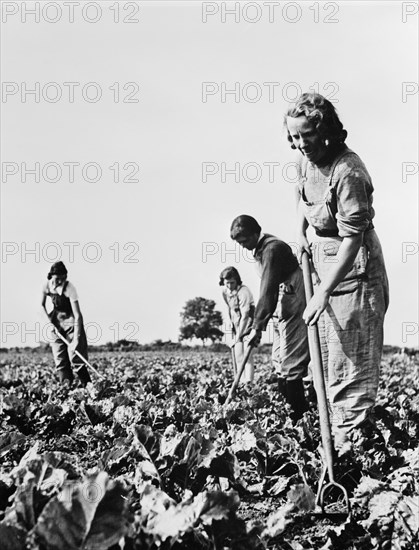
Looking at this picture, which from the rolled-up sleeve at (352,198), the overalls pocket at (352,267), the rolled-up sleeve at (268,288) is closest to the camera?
the rolled-up sleeve at (352,198)

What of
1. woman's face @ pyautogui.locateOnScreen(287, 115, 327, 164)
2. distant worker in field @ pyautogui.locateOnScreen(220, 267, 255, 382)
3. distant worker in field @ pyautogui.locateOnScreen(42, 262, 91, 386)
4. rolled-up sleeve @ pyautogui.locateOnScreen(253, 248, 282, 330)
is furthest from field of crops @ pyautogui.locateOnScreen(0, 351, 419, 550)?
distant worker in field @ pyautogui.locateOnScreen(220, 267, 255, 382)

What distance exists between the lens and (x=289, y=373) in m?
5.02

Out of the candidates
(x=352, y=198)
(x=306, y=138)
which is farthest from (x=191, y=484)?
(x=306, y=138)

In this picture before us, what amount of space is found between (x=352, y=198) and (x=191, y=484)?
56.0 inches

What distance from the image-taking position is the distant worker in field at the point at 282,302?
4.92 meters

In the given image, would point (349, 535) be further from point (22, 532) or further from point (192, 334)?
point (192, 334)

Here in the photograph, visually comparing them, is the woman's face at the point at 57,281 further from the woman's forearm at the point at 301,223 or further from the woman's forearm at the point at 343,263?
the woman's forearm at the point at 343,263

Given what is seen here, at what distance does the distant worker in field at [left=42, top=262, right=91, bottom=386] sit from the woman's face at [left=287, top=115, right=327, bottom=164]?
520 centimetres

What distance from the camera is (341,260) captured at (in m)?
2.92

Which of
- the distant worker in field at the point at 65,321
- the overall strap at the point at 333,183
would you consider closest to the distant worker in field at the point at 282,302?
the overall strap at the point at 333,183

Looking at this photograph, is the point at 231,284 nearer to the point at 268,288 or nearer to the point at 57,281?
the point at 57,281

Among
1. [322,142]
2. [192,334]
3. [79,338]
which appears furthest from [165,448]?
[192,334]

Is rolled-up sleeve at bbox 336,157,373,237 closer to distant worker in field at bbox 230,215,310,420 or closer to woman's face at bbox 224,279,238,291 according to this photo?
distant worker in field at bbox 230,215,310,420

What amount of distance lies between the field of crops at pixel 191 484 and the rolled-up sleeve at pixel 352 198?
1030mm
